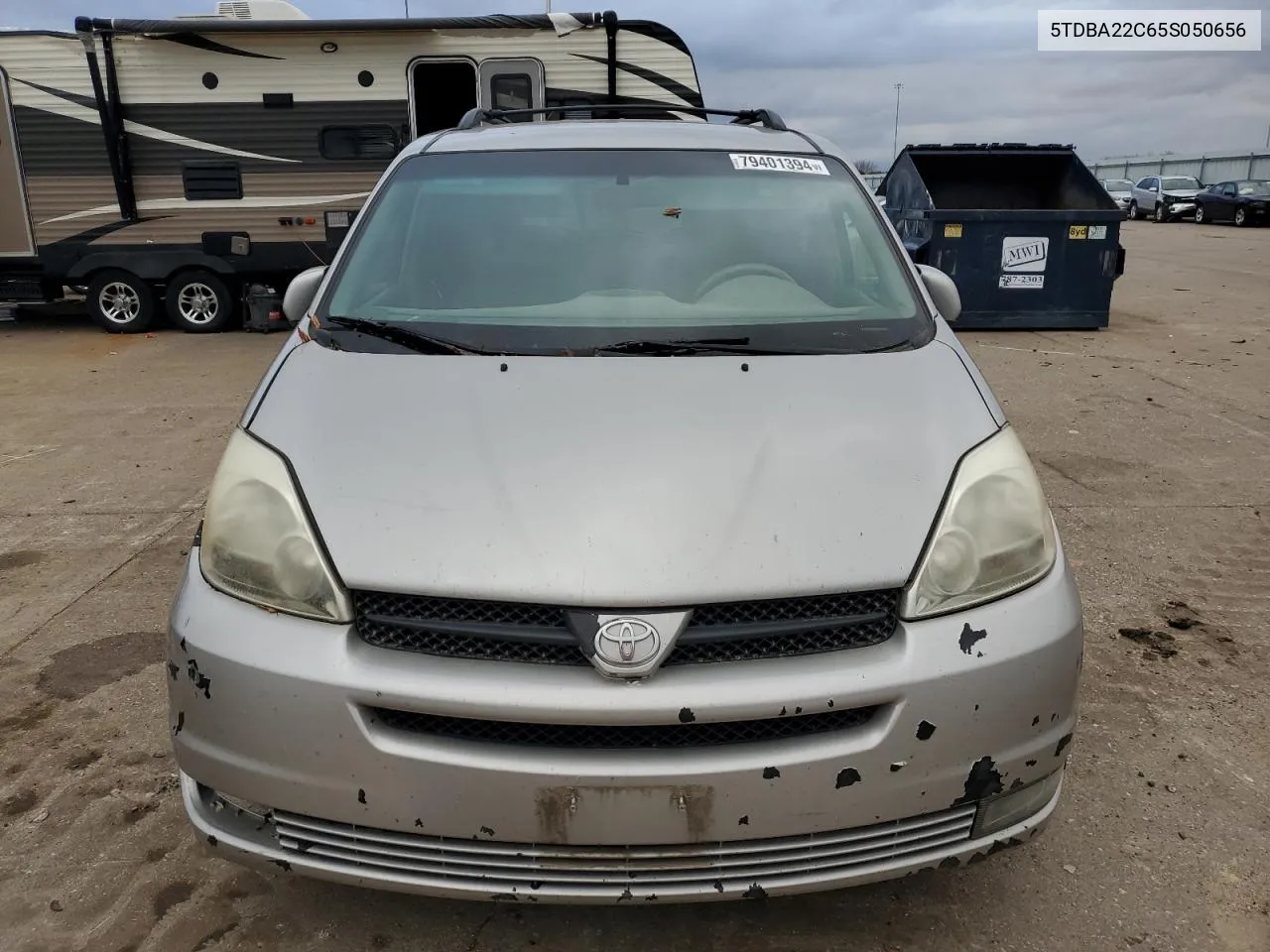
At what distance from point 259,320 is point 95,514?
6.11 metres

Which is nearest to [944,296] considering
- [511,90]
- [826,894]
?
[826,894]

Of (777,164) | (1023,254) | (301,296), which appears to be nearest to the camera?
(301,296)

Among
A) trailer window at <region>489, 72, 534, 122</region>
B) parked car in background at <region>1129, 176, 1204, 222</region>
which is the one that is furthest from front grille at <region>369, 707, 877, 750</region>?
parked car in background at <region>1129, 176, 1204, 222</region>

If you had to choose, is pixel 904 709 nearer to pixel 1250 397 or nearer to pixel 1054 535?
pixel 1054 535

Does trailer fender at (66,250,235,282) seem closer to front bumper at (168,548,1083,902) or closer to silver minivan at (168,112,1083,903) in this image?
silver minivan at (168,112,1083,903)

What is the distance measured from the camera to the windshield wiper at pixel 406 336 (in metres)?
2.48

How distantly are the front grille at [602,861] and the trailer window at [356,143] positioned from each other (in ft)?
30.8

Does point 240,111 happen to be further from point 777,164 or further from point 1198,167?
point 1198,167

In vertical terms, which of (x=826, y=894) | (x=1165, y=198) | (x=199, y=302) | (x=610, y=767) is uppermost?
(x=1165, y=198)

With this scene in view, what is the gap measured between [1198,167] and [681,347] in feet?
184

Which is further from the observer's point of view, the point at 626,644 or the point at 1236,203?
the point at 1236,203

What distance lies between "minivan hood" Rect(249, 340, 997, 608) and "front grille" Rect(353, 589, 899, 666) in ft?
0.13

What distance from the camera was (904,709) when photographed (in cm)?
180

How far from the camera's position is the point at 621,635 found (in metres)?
1.78
